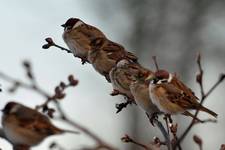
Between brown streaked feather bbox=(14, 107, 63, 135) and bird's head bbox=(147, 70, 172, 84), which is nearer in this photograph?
brown streaked feather bbox=(14, 107, 63, 135)

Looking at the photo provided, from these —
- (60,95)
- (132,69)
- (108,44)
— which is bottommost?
(60,95)

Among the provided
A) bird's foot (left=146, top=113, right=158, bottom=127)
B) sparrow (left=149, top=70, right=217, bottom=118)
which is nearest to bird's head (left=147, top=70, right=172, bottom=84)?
sparrow (left=149, top=70, right=217, bottom=118)

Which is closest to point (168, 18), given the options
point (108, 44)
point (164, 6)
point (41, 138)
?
point (164, 6)

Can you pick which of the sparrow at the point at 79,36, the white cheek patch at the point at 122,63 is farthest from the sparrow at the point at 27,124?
the sparrow at the point at 79,36

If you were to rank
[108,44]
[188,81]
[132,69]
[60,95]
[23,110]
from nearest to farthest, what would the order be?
[60,95], [23,110], [132,69], [108,44], [188,81]

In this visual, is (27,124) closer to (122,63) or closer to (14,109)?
(14,109)

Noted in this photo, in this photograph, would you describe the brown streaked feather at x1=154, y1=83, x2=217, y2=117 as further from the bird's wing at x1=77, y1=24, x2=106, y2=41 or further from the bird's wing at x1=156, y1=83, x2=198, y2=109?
the bird's wing at x1=77, y1=24, x2=106, y2=41

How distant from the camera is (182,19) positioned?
22.2 m

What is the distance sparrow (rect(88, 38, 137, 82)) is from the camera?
553 cm

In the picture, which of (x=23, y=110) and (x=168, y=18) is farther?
(x=168, y=18)

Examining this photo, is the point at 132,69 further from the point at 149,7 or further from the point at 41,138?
the point at 149,7

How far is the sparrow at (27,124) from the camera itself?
4.32 metres

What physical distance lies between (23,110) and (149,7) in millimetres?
17495

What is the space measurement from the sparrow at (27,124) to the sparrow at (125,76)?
2.41ft
